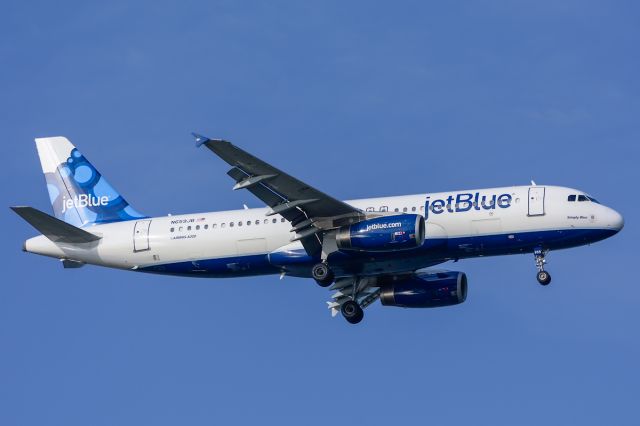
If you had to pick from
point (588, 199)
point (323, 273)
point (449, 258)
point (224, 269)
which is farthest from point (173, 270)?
point (588, 199)

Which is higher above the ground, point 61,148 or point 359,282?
point 61,148

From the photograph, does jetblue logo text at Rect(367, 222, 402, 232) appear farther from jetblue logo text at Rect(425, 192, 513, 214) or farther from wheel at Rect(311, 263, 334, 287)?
wheel at Rect(311, 263, 334, 287)

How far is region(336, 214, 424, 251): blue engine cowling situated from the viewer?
181ft

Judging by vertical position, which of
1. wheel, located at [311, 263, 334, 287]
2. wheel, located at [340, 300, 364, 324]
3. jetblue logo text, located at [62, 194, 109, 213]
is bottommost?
wheel, located at [340, 300, 364, 324]

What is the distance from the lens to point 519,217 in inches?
2229

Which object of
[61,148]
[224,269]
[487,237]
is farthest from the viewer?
[61,148]

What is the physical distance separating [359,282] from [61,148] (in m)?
17.7

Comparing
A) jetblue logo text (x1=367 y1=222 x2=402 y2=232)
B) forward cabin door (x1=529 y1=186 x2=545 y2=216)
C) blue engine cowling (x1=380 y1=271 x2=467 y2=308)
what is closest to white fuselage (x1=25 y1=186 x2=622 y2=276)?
forward cabin door (x1=529 y1=186 x2=545 y2=216)

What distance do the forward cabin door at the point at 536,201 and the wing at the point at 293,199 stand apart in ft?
24.9

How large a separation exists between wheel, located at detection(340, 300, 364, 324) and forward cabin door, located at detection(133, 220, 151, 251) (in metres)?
10.2

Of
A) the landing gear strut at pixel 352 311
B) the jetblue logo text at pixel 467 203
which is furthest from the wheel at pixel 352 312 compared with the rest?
the jetblue logo text at pixel 467 203

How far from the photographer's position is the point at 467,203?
57.2 m

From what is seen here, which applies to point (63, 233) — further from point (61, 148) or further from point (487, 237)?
point (487, 237)

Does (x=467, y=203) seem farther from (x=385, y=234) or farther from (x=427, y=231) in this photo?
(x=385, y=234)
